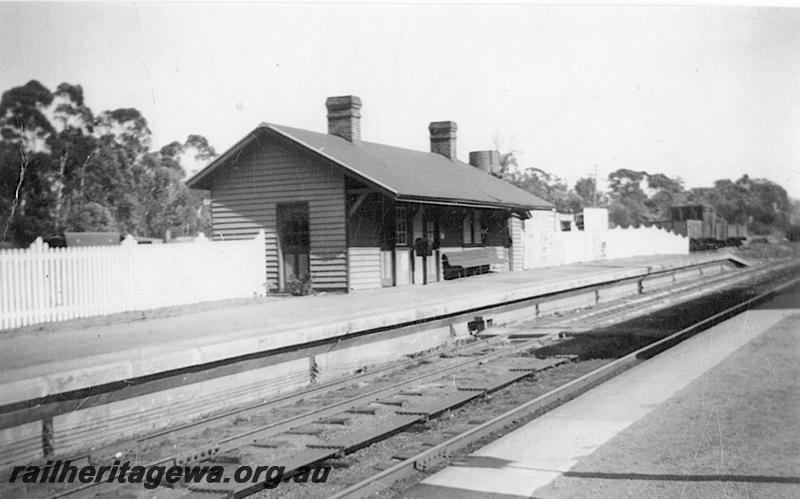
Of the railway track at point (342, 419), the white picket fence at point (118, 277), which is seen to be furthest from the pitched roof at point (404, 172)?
the railway track at point (342, 419)

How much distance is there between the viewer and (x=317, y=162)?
1577 centimetres

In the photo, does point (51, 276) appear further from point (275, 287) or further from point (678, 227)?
point (678, 227)

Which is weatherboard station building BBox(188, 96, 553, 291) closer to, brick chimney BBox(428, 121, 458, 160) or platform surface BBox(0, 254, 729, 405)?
platform surface BBox(0, 254, 729, 405)

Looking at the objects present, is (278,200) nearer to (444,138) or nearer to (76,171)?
(444,138)

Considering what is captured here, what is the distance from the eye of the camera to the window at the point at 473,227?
20.9 m

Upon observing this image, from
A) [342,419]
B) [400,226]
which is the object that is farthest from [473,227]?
[342,419]

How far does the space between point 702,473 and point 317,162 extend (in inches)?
478

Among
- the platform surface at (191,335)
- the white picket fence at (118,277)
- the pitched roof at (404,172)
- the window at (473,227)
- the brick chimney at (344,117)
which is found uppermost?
the brick chimney at (344,117)

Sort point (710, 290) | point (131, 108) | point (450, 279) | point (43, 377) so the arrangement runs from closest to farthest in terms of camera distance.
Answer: point (43, 377)
point (450, 279)
point (710, 290)
point (131, 108)

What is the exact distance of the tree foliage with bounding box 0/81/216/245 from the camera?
2406 cm

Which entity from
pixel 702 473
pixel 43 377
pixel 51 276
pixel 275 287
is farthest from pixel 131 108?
pixel 702 473

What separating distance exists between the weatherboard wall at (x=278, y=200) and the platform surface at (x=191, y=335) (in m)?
1.15

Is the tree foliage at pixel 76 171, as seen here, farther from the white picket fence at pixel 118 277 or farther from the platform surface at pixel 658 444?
the platform surface at pixel 658 444

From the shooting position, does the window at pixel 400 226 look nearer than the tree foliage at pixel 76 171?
Yes
